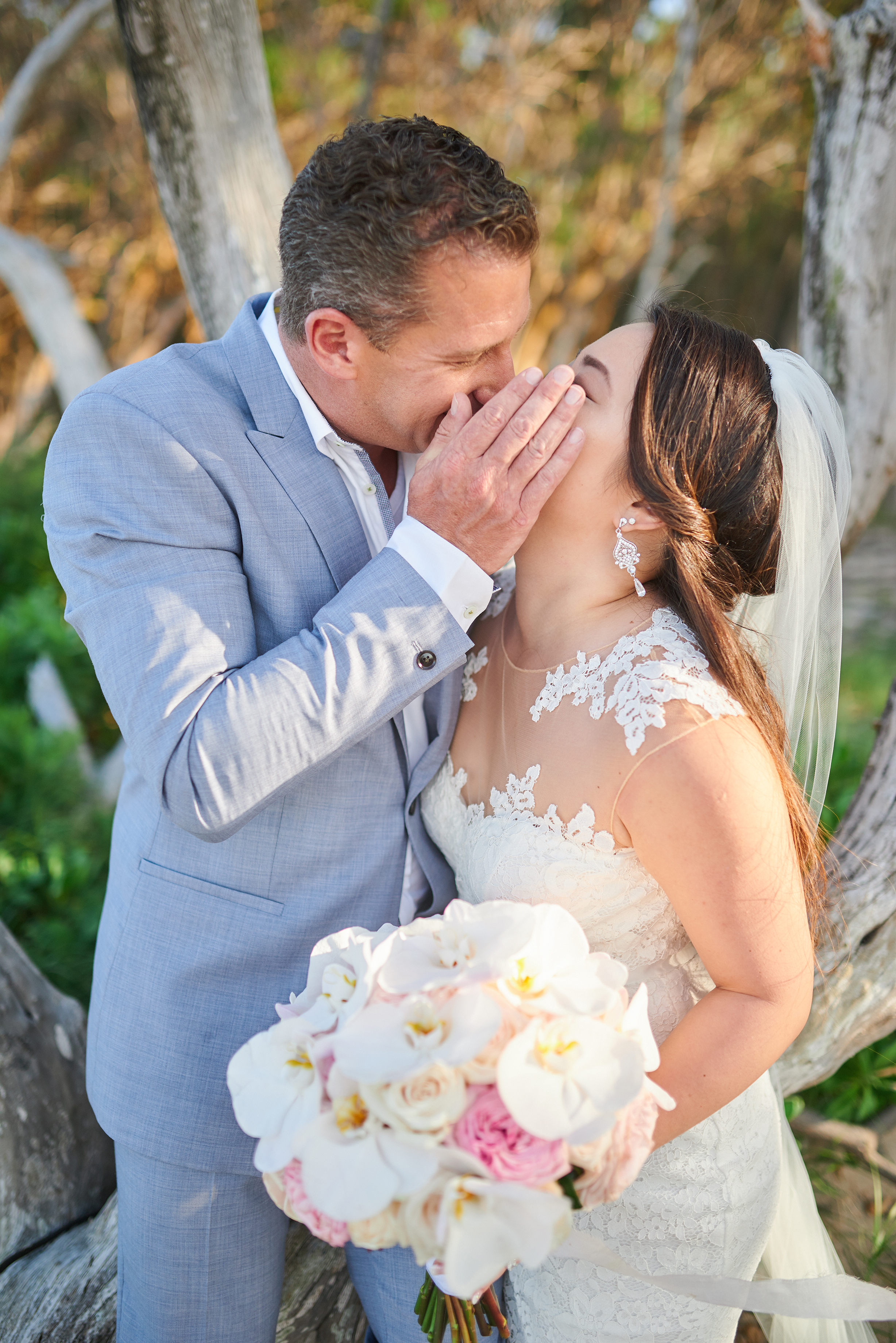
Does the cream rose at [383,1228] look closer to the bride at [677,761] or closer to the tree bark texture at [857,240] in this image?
the bride at [677,761]

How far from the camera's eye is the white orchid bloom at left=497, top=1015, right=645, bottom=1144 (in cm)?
106

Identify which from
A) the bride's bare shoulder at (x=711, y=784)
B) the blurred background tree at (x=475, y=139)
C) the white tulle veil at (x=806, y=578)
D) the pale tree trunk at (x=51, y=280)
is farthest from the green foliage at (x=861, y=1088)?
the pale tree trunk at (x=51, y=280)

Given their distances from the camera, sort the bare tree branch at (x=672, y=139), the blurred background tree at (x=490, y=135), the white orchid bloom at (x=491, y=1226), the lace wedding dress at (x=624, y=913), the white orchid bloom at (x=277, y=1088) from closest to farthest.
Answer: the white orchid bloom at (x=491, y=1226) < the white orchid bloom at (x=277, y=1088) < the lace wedding dress at (x=624, y=913) < the bare tree branch at (x=672, y=139) < the blurred background tree at (x=490, y=135)

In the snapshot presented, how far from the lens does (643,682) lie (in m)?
1.61

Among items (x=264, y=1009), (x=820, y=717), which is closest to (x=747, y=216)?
(x=820, y=717)


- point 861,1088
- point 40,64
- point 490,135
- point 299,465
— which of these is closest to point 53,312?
point 40,64

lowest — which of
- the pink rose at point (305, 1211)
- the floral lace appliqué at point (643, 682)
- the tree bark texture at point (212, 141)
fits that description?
the pink rose at point (305, 1211)

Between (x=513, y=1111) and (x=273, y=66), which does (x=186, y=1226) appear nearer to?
(x=513, y=1111)

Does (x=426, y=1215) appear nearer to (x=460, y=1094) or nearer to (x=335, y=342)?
(x=460, y=1094)

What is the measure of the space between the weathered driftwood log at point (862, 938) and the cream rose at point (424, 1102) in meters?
1.46

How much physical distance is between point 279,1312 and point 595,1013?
1.47m

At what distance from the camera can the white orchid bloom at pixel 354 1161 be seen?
41.4 inches

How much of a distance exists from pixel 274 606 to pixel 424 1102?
37.0 inches

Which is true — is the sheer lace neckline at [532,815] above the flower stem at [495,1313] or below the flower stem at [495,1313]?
above
